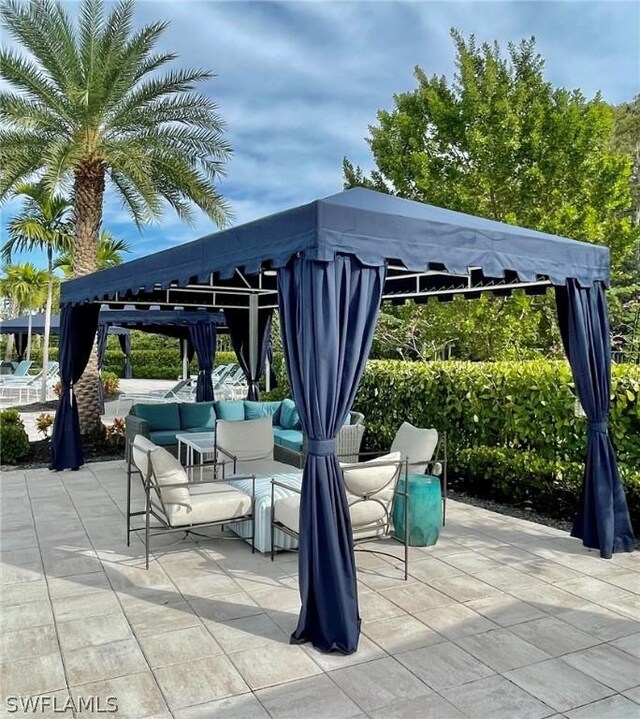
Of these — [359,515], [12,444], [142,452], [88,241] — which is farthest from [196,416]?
[359,515]

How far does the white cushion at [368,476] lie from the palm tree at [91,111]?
280 inches

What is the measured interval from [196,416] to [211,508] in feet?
14.7

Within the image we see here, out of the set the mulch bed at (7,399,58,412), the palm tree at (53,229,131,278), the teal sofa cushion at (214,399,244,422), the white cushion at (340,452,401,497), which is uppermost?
the palm tree at (53,229,131,278)

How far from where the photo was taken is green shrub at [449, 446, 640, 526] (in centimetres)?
602

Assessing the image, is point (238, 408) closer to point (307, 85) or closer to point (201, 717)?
point (307, 85)

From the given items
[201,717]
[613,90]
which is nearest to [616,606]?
[201,717]

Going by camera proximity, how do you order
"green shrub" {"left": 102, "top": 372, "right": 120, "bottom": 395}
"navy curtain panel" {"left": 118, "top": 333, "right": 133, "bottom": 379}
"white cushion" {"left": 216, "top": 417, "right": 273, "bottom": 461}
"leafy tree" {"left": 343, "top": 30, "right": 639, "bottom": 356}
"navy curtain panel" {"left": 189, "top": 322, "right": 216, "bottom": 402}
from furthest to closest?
"navy curtain panel" {"left": 118, "top": 333, "right": 133, "bottom": 379}, "green shrub" {"left": 102, "top": 372, "right": 120, "bottom": 395}, "navy curtain panel" {"left": 189, "top": 322, "right": 216, "bottom": 402}, "leafy tree" {"left": 343, "top": 30, "right": 639, "bottom": 356}, "white cushion" {"left": 216, "top": 417, "right": 273, "bottom": 461}

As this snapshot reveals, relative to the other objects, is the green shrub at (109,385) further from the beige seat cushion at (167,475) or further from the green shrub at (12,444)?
the beige seat cushion at (167,475)

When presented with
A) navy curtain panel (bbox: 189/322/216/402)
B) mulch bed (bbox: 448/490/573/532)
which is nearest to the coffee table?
mulch bed (bbox: 448/490/573/532)

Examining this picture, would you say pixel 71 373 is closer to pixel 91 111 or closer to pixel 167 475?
pixel 91 111

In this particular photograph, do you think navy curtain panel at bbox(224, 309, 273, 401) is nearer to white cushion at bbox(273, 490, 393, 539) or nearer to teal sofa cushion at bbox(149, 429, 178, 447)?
teal sofa cushion at bbox(149, 429, 178, 447)

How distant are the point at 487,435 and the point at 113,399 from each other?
14.8 meters

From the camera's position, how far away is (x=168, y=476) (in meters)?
4.64

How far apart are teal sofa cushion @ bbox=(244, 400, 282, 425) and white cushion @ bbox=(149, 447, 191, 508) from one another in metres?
4.55
